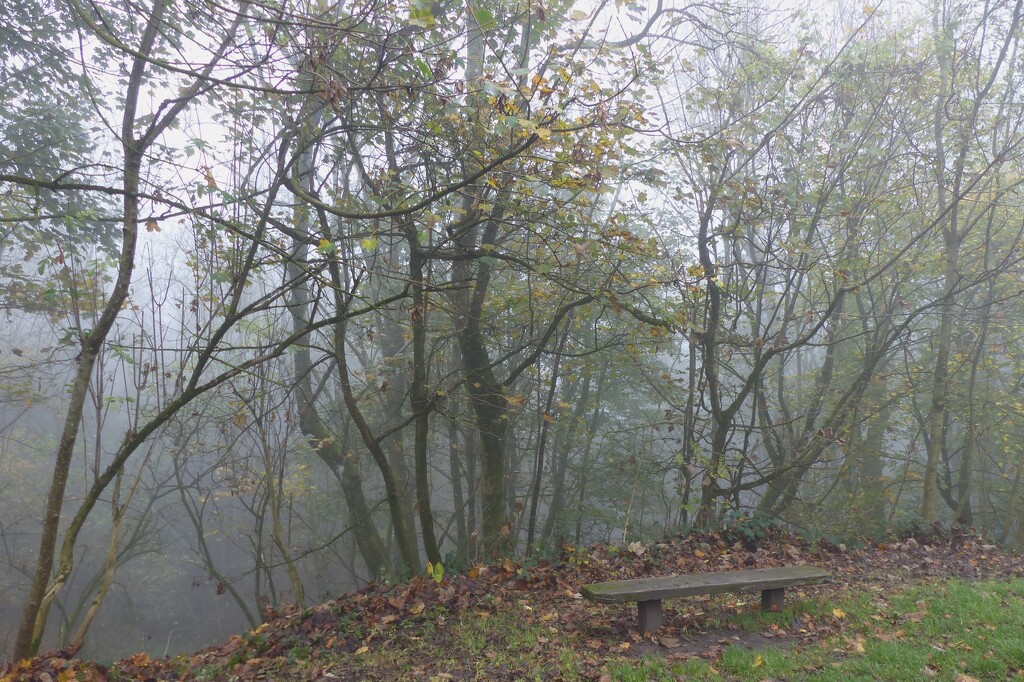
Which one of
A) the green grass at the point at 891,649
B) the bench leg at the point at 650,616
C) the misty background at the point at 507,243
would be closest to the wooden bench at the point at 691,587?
the bench leg at the point at 650,616

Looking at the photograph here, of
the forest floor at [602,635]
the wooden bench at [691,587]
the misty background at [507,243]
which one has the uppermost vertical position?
the misty background at [507,243]

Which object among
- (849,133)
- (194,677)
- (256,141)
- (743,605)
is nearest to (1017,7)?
(849,133)

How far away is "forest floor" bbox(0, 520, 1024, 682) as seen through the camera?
4.87 metres

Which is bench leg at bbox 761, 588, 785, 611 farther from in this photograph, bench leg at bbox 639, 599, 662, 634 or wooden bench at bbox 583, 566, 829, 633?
bench leg at bbox 639, 599, 662, 634

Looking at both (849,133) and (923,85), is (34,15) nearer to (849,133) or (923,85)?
(849,133)

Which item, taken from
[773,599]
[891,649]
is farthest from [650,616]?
[891,649]

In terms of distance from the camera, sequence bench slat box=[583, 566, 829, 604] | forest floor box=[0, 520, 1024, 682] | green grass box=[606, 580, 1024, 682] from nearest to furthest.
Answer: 1. green grass box=[606, 580, 1024, 682]
2. forest floor box=[0, 520, 1024, 682]
3. bench slat box=[583, 566, 829, 604]

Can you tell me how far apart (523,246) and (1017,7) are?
807 cm

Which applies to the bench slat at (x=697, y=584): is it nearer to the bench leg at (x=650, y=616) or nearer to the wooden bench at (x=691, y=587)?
the wooden bench at (x=691, y=587)

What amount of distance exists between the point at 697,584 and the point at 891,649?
1420mm

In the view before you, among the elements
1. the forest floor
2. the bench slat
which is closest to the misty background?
the forest floor

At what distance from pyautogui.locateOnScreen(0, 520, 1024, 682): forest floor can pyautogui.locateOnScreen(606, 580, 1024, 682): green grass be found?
1 centimetres

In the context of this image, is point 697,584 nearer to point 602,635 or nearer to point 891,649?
point 602,635

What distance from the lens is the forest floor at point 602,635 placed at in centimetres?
487
